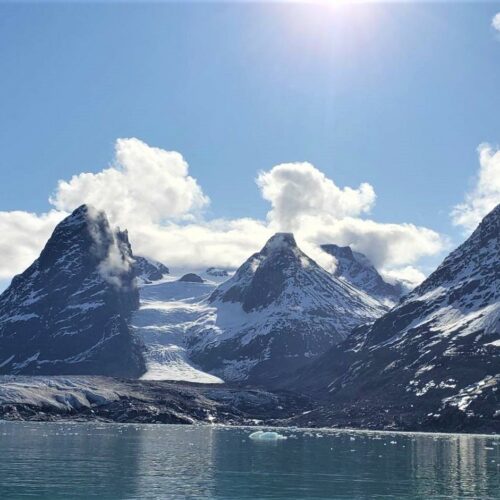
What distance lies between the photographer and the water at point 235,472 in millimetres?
102875

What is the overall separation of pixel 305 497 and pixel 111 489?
2860cm

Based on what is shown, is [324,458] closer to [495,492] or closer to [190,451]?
[190,451]

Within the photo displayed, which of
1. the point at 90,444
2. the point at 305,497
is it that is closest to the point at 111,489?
the point at 305,497

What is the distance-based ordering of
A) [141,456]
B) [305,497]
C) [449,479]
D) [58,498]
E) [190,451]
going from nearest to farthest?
[58,498]
[305,497]
[449,479]
[141,456]
[190,451]

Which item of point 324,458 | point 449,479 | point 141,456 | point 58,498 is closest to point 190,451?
point 141,456

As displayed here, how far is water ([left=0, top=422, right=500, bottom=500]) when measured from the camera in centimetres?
10288

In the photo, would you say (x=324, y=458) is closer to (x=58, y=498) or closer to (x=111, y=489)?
(x=111, y=489)

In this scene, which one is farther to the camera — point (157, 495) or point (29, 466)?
point (29, 466)

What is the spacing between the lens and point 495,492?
356ft

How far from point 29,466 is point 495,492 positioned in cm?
8169

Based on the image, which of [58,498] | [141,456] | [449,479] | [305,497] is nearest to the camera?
[58,498]

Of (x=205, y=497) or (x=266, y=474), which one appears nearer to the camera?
(x=205, y=497)

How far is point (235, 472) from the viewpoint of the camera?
129875 mm

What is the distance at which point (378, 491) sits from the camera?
108 metres
